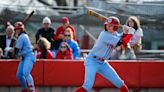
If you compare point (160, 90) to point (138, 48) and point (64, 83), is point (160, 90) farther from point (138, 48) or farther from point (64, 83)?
point (64, 83)

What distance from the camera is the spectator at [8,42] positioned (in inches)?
666

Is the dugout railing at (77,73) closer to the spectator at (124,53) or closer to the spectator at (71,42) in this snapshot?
the spectator at (124,53)

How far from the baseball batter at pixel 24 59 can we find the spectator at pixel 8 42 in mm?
1468

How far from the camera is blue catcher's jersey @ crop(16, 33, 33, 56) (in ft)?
49.9

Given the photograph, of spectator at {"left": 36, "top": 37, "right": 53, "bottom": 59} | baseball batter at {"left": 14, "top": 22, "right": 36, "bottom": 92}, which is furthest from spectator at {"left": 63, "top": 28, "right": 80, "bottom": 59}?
baseball batter at {"left": 14, "top": 22, "right": 36, "bottom": 92}

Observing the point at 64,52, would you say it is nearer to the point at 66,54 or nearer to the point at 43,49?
the point at 66,54

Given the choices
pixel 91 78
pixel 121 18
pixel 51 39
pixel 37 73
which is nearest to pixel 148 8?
pixel 121 18

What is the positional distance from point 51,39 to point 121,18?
2769 millimetres

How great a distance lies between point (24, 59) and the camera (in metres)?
15.4

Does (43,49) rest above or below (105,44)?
below

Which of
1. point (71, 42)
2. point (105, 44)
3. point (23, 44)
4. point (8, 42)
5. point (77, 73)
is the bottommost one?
point (77, 73)

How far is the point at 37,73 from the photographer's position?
637 inches

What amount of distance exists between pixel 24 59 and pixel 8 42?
188 cm

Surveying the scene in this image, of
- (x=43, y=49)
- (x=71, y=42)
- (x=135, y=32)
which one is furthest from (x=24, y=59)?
(x=135, y=32)
